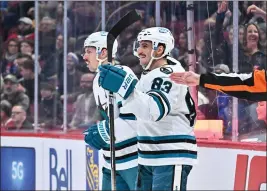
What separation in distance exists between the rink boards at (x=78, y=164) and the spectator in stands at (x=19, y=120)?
0.08 meters

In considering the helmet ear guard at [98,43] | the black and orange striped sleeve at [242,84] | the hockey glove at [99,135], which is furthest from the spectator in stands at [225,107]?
the black and orange striped sleeve at [242,84]

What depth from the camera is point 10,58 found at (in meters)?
7.83

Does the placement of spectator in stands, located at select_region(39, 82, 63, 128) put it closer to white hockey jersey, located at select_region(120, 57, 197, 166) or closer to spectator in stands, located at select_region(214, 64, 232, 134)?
spectator in stands, located at select_region(214, 64, 232, 134)

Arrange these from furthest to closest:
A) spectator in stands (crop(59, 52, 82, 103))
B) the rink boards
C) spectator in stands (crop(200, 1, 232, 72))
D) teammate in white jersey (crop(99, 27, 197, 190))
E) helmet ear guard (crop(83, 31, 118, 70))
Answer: spectator in stands (crop(59, 52, 82, 103))
spectator in stands (crop(200, 1, 232, 72))
the rink boards
helmet ear guard (crop(83, 31, 118, 70))
teammate in white jersey (crop(99, 27, 197, 190))

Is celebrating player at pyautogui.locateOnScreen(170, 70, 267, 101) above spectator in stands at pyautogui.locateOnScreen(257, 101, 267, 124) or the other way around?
above

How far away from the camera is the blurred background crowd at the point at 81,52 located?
5699mm

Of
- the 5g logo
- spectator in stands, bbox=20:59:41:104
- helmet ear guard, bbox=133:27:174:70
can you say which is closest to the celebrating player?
helmet ear guard, bbox=133:27:174:70

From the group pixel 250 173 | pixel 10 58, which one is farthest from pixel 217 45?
pixel 10 58

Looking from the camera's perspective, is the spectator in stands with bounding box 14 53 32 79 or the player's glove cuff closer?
the player's glove cuff

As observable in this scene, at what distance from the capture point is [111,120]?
464 centimetres

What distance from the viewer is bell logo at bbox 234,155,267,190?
17.5 feet

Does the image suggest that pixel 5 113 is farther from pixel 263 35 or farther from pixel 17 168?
pixel 263 35

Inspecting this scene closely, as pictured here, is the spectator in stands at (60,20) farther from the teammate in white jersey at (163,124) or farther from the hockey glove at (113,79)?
the hockey glove at (113,79)

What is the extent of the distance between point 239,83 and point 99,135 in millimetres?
1658
